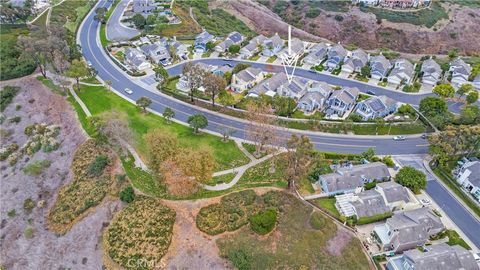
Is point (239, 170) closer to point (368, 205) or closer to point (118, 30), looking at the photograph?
point (368, 205)

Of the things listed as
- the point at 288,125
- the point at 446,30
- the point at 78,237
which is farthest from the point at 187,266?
the point at 446,30

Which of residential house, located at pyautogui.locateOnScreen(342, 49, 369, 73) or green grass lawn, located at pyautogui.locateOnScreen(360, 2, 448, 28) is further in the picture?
green grass lawn, located at pyautogui.locateOnScreen(360, 2, 448, 28)

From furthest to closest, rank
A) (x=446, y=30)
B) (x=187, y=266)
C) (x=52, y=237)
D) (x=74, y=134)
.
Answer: (x=446, y=30), (x=74, y=134), (x=52, y=237), (x=187, y=266)

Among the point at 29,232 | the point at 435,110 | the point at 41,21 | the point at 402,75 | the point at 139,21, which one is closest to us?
the point at 29,232

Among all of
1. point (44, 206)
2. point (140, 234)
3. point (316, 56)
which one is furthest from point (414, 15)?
point (44, 206)

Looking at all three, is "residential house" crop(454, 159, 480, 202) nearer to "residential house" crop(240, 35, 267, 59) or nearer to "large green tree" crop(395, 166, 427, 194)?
"large green tree" crop(395, 166, 427, 194)

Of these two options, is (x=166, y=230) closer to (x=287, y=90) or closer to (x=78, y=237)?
(x=78, y=237)

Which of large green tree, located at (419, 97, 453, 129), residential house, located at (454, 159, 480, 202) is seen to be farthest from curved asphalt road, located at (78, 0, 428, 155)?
residential house, located at (454, 159, 480, 202)
